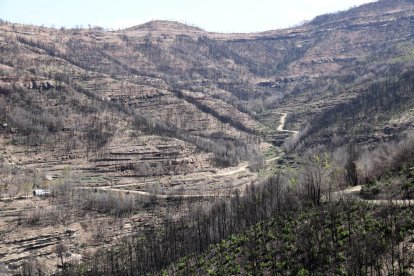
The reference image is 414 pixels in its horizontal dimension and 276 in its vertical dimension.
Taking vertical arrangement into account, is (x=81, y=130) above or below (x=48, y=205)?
above

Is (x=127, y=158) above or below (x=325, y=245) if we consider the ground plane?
below

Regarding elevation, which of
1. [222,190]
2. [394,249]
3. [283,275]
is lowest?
[222,190]

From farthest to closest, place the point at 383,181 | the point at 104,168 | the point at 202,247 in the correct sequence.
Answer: the point at 104,168
the point at 202,247
the point at 383,181

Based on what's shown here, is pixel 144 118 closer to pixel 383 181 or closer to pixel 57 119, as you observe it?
pixel 57 119

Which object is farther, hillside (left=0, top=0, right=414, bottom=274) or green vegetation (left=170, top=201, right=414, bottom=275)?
hillside (left=0, top=0, right=414, bottom=274)

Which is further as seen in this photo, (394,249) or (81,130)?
(81,130)

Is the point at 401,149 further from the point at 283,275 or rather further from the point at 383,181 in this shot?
the point at 283,275

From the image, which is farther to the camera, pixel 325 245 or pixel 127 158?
pixel 127 158

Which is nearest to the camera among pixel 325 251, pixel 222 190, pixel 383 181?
pixel 325 251

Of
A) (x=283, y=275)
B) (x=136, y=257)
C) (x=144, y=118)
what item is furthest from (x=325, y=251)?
(x=144, y=118)

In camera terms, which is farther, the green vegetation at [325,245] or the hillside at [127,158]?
the hillside at [127,158]
